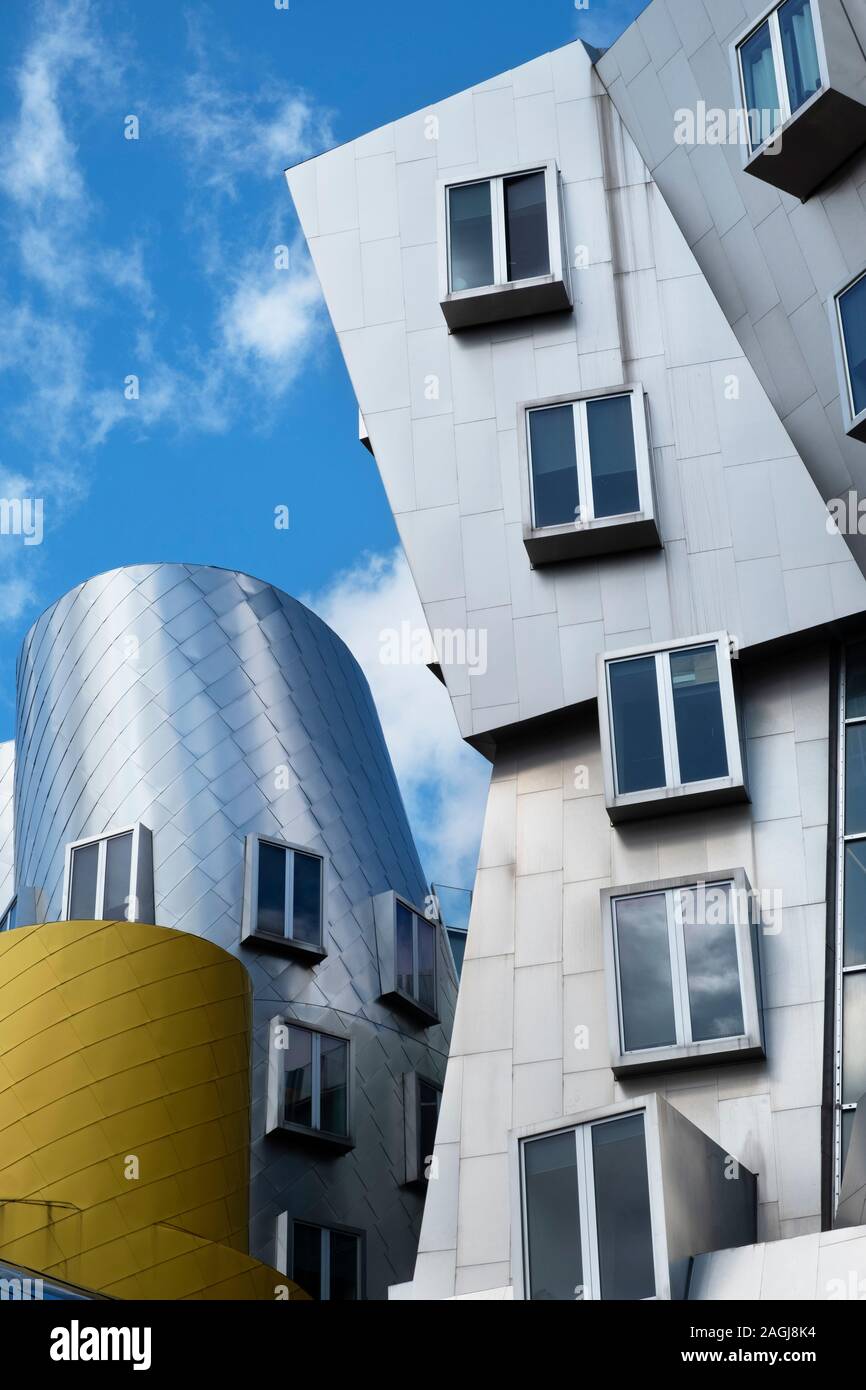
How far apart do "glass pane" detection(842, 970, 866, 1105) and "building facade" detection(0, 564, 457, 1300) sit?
7023 millimetres

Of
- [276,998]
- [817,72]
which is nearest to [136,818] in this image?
[276,998]

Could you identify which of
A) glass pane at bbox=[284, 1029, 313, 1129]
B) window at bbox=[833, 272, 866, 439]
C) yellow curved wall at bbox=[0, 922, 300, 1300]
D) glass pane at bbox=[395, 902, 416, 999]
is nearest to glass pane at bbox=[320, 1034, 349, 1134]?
glass pane at bbox=[284, 1029, 313, 1129]

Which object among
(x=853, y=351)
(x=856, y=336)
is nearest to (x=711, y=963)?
(x=853, y=351)

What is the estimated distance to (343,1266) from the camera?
83.8ft

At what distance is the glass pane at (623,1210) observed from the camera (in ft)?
50.9

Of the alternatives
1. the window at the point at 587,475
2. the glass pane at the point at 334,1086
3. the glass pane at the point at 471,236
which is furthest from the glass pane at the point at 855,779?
the glass pane at the point at 334,1086

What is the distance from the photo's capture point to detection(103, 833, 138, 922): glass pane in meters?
26.5

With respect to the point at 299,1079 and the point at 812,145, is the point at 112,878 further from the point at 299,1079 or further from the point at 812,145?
the point at 812,145

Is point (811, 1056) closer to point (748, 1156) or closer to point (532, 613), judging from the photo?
point (748, 1156)

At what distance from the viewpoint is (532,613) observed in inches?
856

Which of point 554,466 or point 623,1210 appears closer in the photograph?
point 623,1210

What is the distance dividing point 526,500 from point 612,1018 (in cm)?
669

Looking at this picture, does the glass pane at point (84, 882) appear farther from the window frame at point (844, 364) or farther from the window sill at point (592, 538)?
the window frame at point (844, 364)

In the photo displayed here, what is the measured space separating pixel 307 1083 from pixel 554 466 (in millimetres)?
10237
